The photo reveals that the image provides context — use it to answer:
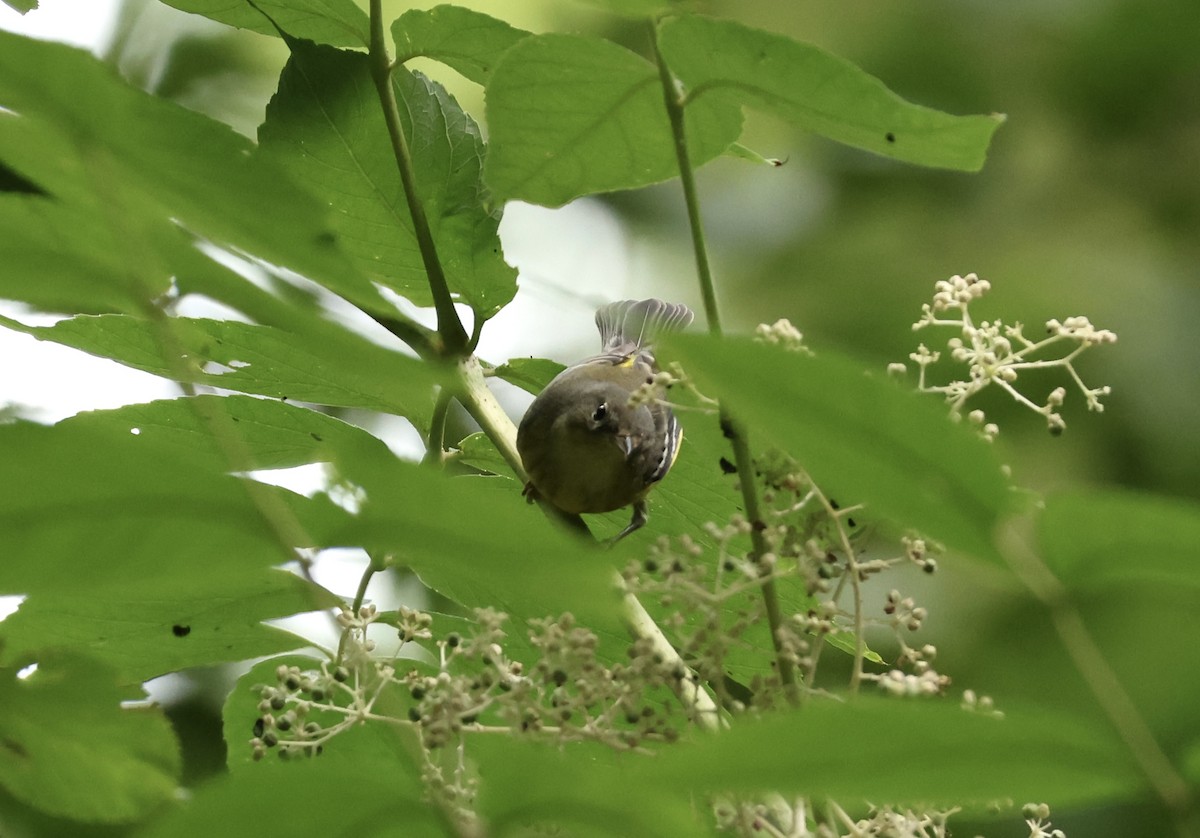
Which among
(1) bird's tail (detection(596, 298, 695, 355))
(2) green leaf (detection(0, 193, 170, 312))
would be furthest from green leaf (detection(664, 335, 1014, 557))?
(1) bird's tail (detection(596, 298, 695, 355))

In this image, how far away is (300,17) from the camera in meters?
1.18

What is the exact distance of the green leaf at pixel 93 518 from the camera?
24.7 inches

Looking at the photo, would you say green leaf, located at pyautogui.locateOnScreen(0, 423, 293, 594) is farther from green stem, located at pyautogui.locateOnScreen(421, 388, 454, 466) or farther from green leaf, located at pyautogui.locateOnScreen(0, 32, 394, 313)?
green stem, located at pyautogui.locateOnScreen(421, 388, 454, 466)

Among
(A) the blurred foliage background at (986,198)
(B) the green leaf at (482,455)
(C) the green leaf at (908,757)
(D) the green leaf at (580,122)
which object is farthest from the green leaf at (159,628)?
(A) the blurred foliage background at (986,198)

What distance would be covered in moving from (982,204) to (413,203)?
434 centimetres

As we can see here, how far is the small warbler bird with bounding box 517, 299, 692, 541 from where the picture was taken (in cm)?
143

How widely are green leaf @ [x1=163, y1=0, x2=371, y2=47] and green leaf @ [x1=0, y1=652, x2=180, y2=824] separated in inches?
23.6

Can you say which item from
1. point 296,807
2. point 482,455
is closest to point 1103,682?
point 296,807

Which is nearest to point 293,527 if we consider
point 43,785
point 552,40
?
point 43,785

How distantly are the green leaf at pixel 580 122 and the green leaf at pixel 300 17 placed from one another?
250 millimetres

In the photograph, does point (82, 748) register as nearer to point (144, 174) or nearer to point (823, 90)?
point (144, 174)

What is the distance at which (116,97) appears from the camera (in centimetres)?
67

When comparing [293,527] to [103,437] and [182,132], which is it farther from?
[182,132]

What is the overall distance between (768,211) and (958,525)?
184 inches
